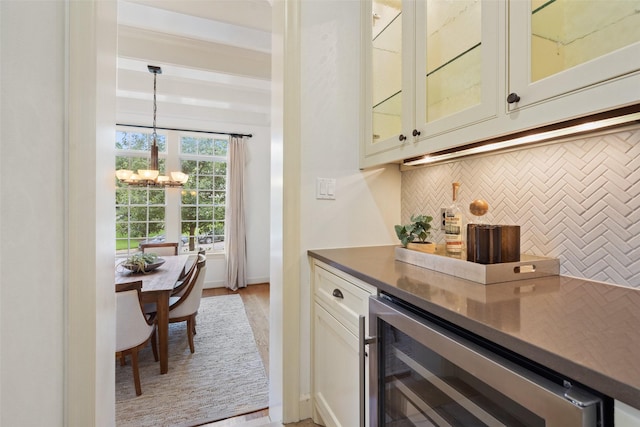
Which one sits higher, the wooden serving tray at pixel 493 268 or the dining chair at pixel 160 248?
the wooden serving tray at pixel 493 268

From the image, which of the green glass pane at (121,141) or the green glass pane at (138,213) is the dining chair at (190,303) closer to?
the green glass pane at (138,213)

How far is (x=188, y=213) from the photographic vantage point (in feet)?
15.9

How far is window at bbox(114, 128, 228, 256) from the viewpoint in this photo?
4.51 m

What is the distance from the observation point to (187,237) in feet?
15.9

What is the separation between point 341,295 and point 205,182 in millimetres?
4373

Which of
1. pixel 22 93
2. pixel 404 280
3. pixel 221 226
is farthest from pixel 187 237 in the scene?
pixel 404 280

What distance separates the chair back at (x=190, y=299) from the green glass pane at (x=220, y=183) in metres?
2.80

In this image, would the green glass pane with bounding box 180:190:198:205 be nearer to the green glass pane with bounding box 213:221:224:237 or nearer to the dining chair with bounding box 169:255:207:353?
the green glass pane with bounding box 213:221:224:237

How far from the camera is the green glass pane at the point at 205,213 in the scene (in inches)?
194

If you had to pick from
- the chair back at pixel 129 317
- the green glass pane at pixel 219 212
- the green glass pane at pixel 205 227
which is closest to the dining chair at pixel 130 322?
the chair back at pixel 129 317

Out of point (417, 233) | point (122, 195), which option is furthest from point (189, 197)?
point (417, 233)

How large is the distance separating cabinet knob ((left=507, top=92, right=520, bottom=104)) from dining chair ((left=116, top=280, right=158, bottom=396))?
7.18 feet

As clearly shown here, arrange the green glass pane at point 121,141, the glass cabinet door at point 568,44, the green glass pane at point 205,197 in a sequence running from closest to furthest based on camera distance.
Answer: the glass cabinet door at point 568,44, the green glass pane at point 121,141, the green glass pane at point 205,197

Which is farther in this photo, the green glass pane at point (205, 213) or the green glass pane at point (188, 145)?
the green glass pane at point (205, 213)
